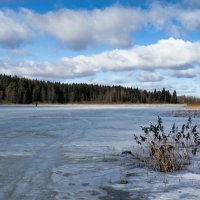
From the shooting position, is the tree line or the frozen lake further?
the tree line

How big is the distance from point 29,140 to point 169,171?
6.72 m

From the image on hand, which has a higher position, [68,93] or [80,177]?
[68,93]

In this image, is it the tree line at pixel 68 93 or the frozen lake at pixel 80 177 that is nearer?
the frozen lake at pixel 80 177

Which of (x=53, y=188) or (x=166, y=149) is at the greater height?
(x=166, y=149)

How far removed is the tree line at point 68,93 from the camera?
373 ft

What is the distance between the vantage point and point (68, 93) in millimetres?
139125

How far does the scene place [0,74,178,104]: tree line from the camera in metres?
114

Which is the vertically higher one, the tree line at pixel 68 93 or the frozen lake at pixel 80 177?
the tree line at pixel 68 93

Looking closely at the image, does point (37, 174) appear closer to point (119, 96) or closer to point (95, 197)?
point (95, 197)

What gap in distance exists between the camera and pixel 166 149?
796cm

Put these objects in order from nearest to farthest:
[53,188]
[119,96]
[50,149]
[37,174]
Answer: [53,188]
[37,174]
[50,149]
[119,96]

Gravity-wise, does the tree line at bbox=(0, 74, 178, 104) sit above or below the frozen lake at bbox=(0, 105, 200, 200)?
above

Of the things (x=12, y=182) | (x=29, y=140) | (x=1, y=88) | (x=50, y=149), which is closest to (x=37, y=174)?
(x=12, y=182)

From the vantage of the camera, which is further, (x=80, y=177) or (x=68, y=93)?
(x=68, y=93)
